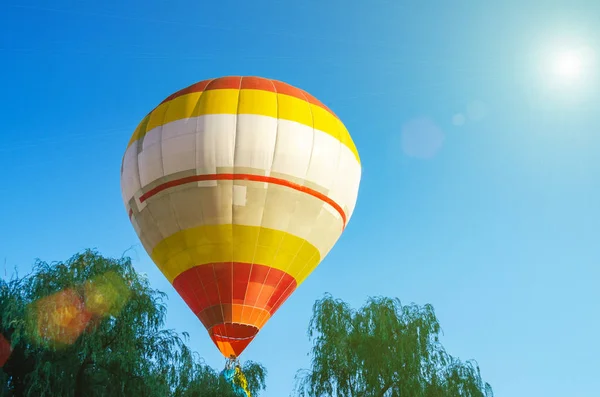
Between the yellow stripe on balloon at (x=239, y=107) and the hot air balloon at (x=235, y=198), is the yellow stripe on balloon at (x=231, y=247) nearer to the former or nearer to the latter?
the hot air balloon at (x=235, y=198)

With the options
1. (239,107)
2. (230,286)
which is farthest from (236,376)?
(239,107)

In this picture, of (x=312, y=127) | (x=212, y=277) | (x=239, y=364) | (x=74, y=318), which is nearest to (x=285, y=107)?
(x=312, y=127)

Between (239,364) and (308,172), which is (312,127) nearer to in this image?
(308,172)

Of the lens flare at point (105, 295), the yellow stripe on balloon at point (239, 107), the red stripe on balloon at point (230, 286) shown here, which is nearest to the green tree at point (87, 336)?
the lens flare at point (105, 295)

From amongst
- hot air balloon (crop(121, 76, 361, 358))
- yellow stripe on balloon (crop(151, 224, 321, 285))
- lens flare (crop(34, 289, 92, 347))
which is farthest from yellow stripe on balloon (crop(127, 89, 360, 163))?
lens flare (crop(34, 289, 92, 347))

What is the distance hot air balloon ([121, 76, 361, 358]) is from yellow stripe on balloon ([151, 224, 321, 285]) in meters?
0.03

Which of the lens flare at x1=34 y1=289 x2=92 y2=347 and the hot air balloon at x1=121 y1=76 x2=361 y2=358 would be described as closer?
the lens flare at x1=34 y1=289 x2=92 y2=347

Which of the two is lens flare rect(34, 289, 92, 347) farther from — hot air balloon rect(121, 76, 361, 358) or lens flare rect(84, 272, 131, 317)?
hot air balloon rect(121, 76, 361, 358)

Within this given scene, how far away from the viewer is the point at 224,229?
667 inches

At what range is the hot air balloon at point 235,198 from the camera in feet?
55.6

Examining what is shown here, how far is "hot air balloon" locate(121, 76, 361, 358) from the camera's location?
16938 millimetres

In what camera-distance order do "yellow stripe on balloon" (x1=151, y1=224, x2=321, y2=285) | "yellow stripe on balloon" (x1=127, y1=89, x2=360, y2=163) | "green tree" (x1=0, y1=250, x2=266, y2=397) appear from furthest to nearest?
"yellow stripe on balloon" (x1=127, y1=89, x2=360, y2=163) → "yellow stripe on balloon" (x1=151, y1=224, x2=321, y2=285) → "green tree" (x1=0, y1=250, x2=266, y2=397)

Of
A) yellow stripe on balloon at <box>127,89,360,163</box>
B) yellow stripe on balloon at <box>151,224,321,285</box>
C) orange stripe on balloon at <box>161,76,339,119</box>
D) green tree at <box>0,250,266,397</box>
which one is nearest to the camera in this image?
green tree at <box>0,250,266,397</box>

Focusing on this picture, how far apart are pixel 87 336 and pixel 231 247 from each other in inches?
215
